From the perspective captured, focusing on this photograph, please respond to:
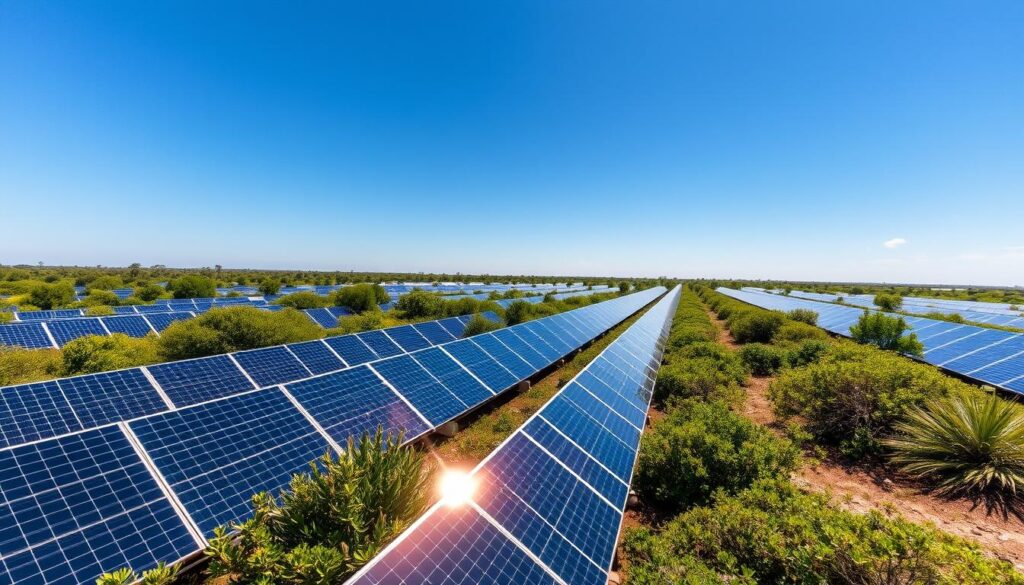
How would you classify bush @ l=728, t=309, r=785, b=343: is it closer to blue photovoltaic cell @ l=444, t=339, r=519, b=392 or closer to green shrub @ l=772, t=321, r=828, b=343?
green shrub @ l=772, t=321, r=828, b=343

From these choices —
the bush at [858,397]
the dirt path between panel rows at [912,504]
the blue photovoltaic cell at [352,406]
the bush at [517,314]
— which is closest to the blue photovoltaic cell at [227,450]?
the blue photovoltaic cell at [352,406]

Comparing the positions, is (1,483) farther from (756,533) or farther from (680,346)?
(680,346)

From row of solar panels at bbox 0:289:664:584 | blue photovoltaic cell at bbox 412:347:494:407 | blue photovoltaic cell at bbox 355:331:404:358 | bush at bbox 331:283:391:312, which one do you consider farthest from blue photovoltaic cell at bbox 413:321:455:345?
bush at bbox 331:283:391:312

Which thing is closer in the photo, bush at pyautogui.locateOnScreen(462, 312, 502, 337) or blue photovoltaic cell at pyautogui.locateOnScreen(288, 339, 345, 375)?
blue photovoltaic cell at pyautogui.locateOnScreen(288, 339, 345, 375)

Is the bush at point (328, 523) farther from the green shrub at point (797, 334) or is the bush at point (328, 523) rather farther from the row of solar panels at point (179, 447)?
the green shrub at point (797, 334)

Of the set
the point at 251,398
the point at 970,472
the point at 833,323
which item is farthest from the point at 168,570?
the point at 833,323
